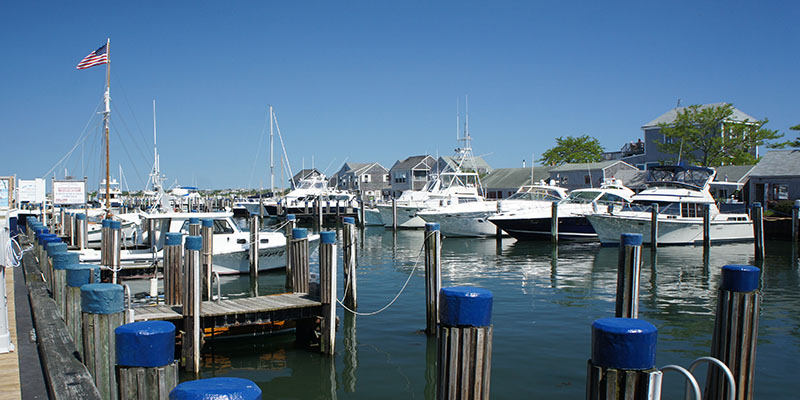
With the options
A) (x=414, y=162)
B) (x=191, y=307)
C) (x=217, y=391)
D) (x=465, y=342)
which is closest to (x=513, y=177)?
(x=414, y=162)

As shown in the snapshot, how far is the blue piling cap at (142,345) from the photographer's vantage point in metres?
3.67

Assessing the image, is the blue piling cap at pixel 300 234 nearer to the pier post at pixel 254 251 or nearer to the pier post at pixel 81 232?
the pier post at pixel 254 251

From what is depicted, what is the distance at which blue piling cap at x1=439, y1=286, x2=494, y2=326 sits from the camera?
4398 millimetres

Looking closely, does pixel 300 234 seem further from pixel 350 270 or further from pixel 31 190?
pixel 31 190

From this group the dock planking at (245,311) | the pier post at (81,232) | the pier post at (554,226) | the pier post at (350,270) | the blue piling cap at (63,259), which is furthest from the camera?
the pier post at (554,226)

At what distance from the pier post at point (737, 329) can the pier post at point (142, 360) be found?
16.8 ft

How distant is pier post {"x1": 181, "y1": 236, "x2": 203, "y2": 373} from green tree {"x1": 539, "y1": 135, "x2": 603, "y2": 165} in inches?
2801

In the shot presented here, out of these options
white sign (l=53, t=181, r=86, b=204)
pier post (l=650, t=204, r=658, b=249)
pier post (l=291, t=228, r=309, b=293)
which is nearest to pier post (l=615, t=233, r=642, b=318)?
pier post (l=291, t=228, r=309, b=293)

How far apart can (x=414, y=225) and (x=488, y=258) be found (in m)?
18.4

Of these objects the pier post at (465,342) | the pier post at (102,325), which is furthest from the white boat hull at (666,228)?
the pier post at (102,325)

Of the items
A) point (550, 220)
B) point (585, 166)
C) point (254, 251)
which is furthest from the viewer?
point (585, 166)

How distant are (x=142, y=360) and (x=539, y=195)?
123ft

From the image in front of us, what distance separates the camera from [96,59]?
2625 centimetres

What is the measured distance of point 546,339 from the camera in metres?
12.7
